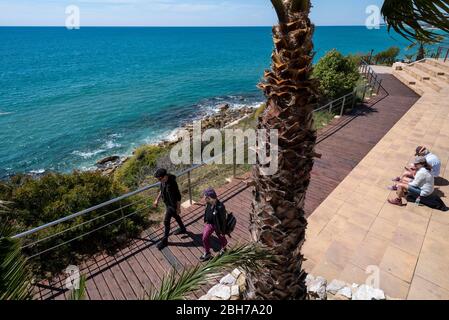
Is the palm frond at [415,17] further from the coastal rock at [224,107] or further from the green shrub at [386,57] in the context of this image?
the green shrub at [386,57]

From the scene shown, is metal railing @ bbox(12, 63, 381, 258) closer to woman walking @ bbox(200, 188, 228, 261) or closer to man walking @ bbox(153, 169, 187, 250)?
man walking @ bbox(153, 169, 187, 250)

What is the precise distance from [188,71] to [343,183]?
5006 cm

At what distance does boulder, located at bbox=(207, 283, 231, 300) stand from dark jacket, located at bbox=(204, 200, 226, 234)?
92 cm

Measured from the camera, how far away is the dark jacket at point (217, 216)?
4734 millimetres

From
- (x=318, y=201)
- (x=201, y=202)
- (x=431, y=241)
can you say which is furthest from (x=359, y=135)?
(x=201, y=202)

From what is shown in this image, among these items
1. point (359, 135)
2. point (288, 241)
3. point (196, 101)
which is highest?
point (288, 241)

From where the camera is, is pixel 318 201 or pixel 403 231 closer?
pixel 403 231

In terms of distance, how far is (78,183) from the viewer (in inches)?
279

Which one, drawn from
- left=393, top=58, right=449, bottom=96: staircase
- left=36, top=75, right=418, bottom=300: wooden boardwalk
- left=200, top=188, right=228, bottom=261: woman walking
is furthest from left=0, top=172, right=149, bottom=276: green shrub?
left=393, top=58, right=449, bottom=96: staircase

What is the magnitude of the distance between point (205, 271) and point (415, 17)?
296 cm

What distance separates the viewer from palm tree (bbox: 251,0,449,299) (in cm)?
223

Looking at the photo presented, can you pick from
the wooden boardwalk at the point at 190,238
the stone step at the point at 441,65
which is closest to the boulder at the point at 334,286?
the wooden boardwalk at the point at 190,238

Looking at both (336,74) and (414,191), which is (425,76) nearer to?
(336,74)

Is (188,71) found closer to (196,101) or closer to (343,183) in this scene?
(196,101)
